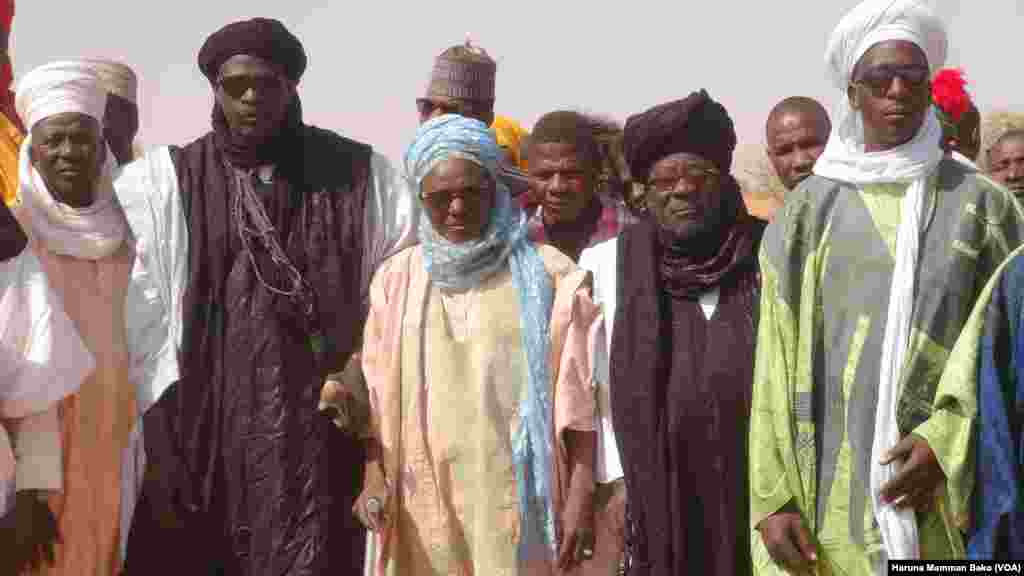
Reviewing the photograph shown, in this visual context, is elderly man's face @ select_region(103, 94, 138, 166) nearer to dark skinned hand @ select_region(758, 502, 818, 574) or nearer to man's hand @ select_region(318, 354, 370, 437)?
man's hand @ select_region(318, 354, 370, 437)

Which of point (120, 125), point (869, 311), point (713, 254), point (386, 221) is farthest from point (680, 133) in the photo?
point (120, 125)

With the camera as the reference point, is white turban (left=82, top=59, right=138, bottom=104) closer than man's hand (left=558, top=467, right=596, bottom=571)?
No

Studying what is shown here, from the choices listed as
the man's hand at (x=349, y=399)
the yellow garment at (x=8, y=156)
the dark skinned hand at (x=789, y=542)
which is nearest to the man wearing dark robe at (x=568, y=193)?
the man's hand at (x=349, y=399)

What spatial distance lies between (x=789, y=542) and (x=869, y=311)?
2.53 ft

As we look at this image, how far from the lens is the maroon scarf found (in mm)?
6086

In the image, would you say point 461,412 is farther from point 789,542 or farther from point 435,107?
point 435,107

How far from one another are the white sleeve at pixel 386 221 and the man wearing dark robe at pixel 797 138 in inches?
66.9

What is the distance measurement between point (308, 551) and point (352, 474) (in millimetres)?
350

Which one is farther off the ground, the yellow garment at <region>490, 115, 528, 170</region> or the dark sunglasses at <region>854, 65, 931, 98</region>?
the yellow garment at <region>490, 115, 528, 170</region>

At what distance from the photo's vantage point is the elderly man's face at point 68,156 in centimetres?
667

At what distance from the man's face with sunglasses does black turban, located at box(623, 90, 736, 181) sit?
0.64 m

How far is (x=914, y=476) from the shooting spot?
5.36 meters

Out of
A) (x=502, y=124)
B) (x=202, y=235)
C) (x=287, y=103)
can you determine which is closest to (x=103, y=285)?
(x=202, y=235)

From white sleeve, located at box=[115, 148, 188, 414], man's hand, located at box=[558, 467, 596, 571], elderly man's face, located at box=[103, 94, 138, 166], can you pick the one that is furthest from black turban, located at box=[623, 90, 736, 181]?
elderly man's face, located at box=[103, 94, 138, 166]
